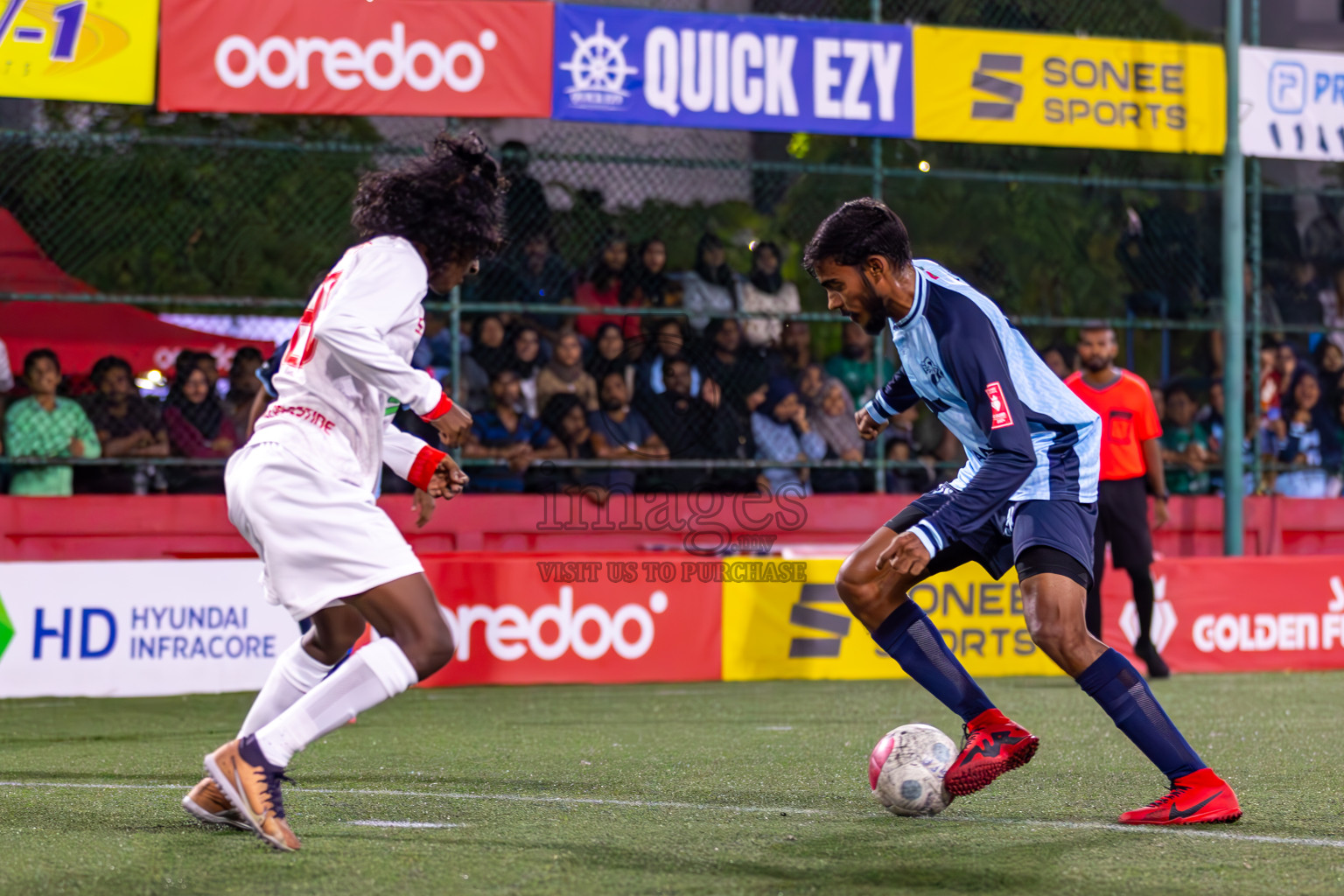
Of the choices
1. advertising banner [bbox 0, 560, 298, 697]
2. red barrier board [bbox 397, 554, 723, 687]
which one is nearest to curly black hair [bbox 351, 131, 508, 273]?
advertising banner [bbox 0, 560, 298, 697]

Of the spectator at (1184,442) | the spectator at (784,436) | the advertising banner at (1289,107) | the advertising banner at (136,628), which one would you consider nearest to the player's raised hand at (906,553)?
the advertising banner at (136,628)

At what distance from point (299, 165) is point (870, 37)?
4.46m

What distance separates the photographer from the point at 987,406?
4789mm

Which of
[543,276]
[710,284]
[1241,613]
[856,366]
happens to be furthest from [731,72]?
[1241,613]

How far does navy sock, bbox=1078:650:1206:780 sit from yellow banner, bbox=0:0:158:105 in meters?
8.25

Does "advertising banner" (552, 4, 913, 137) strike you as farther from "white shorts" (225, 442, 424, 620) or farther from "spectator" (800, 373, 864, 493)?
"white shorts" (225, 442, 424, 620)

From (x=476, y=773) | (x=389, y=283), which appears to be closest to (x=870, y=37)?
(x=476, y=773)

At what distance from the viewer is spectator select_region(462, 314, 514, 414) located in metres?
11.6

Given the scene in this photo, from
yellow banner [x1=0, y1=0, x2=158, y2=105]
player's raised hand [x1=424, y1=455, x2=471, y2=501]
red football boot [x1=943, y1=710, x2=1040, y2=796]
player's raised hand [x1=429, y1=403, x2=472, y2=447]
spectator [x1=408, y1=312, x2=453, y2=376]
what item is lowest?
red football boot [x1=943, y1=710, x2=1040, y2=796]

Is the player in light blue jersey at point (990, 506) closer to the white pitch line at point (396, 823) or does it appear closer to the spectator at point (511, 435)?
the white pitch line at point (396, 823)

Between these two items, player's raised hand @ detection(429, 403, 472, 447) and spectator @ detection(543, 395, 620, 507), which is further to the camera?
Answer: spectator @ detection(543, 395, 620, 507)

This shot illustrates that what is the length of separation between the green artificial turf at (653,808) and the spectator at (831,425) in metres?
3.35

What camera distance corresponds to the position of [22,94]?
10.5 meters

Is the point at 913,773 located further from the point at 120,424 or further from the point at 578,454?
the point at 120,424
